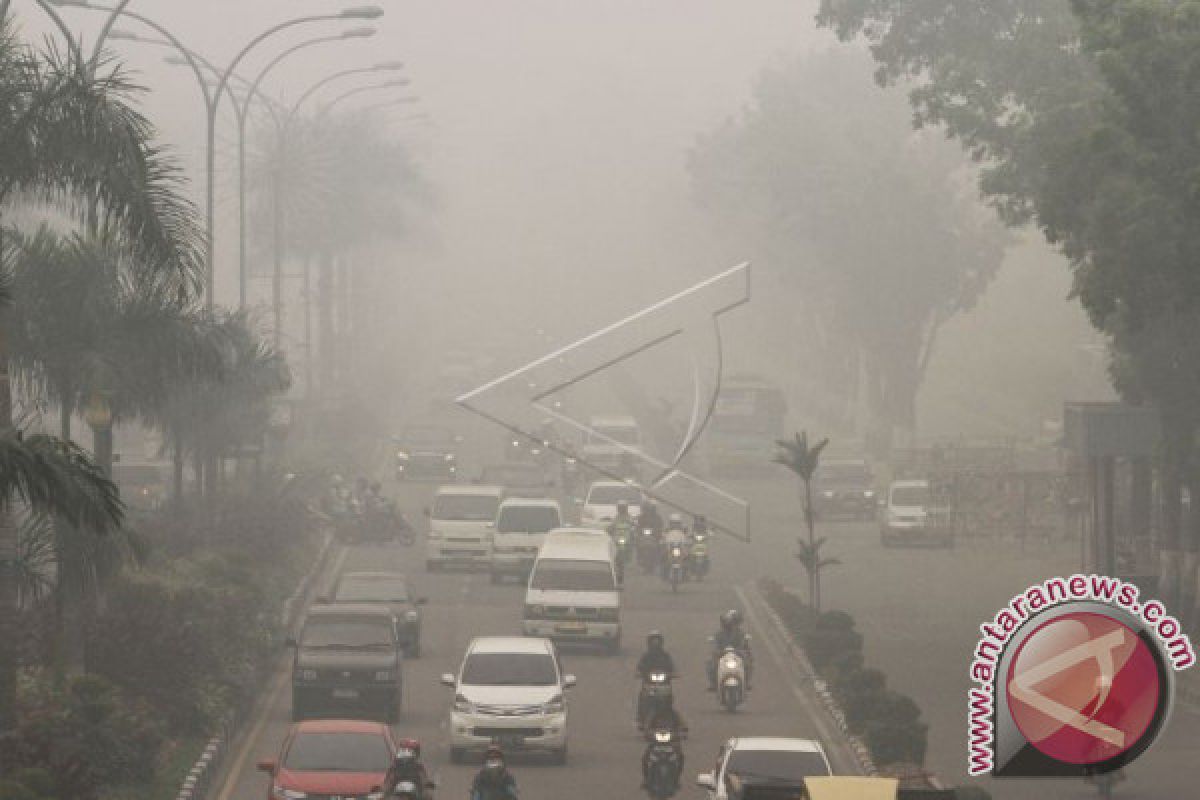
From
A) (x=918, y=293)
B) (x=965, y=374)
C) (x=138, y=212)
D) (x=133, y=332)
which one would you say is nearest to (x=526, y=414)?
(x=918, y=293)

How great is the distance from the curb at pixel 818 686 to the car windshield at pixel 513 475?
1898 centimetres

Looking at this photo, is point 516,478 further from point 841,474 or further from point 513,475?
point 841,474

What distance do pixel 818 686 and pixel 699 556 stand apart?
707 inches

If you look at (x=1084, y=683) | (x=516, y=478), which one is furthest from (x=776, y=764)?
(x=516, y=478)

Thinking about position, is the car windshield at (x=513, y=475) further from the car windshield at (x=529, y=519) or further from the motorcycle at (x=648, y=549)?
the car windshield at (x=529, y=519)

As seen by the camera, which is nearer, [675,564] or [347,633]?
[347,633]

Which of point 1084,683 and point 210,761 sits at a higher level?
point 1084,683

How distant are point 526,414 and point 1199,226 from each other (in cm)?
7767

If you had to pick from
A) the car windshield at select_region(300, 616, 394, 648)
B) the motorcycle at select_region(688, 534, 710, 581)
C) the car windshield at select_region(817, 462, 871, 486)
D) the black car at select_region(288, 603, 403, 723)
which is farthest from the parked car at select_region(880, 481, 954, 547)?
the black car at select_region(288, 603, 403, 723)

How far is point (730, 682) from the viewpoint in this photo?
143ft

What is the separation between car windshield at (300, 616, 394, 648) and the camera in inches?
1662

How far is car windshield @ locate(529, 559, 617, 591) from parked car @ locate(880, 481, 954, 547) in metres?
22.9

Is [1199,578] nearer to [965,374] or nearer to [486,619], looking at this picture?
[486,619]

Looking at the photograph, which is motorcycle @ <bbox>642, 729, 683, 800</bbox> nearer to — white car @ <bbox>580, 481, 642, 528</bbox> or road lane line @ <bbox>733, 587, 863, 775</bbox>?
road lane line @ <bbox>733, 587, 863, 775</bbox>
